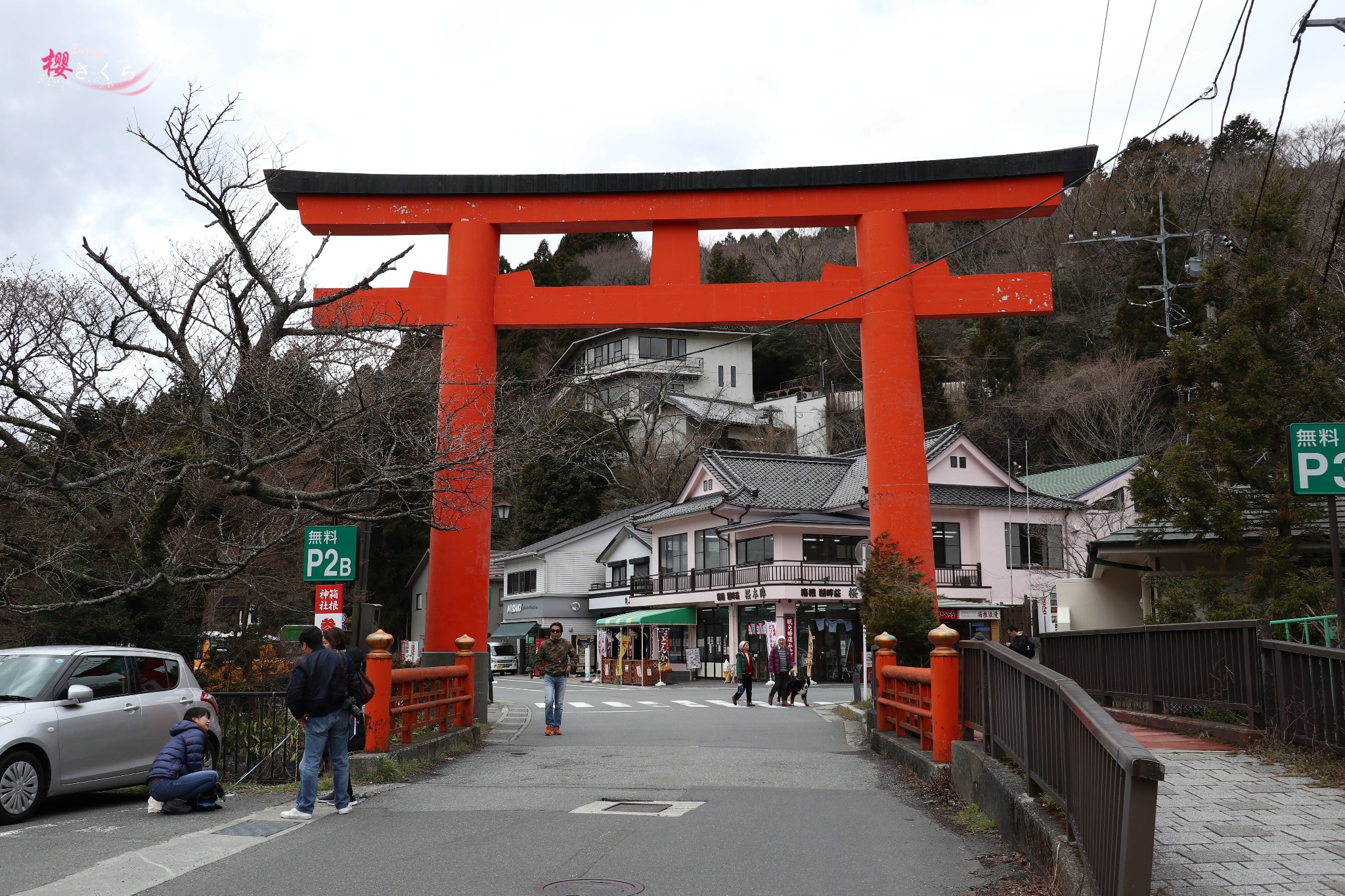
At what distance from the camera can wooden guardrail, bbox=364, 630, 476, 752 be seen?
1134cm

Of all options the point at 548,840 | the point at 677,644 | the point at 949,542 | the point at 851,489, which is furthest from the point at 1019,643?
the point at 677,644

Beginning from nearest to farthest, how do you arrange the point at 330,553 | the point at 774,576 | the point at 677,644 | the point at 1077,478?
1. the point at 330,553
2. the point at 774,576
3. the point at 1077,478
4. the point at 677,644

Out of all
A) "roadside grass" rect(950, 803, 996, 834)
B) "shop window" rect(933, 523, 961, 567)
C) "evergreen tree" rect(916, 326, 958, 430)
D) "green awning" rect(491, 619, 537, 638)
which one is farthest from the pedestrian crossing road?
"green awning" rect(491, 619, 537, 638)

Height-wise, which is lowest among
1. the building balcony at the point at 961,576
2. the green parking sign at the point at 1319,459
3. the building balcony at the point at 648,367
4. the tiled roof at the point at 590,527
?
the building balcony at the point at 961,576

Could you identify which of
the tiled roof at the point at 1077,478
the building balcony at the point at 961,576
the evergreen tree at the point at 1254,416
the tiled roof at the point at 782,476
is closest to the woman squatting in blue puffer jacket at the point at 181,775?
the evergreen tree at the point at 1254,416

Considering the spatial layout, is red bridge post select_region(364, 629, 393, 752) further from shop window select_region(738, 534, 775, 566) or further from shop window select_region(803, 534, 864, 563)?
shop window select_region(803, 534, 864, 563)

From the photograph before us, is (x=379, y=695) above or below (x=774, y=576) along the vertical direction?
below

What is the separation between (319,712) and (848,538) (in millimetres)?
35013

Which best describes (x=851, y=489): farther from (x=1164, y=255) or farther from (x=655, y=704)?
(x=655, y=704)

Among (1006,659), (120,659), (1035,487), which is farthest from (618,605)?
(1006,659)

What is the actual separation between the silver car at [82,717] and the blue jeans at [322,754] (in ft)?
7.37

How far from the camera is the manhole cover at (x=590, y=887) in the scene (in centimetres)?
628

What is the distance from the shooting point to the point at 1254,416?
1617 cm

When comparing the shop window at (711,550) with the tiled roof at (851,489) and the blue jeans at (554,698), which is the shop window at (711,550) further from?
the blue jeans at (554,698)
